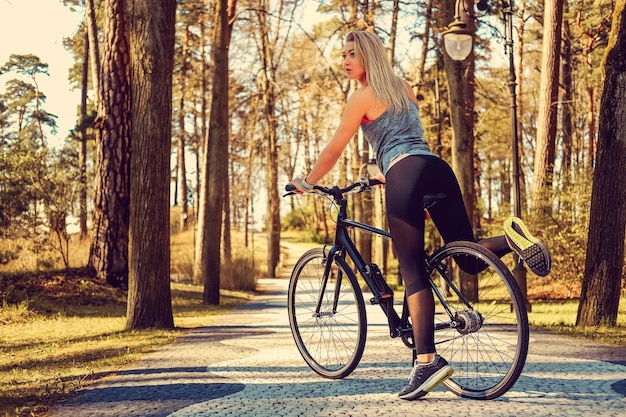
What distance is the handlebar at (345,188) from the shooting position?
16.1 feet

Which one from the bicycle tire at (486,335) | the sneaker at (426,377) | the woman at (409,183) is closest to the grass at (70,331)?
the sneaker at (426,377)

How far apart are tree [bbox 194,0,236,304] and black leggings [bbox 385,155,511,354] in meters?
9.73

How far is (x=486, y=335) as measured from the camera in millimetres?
4367

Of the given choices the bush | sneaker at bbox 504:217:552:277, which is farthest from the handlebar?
the bush

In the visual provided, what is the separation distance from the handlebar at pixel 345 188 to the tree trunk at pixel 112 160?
9503 millimetres

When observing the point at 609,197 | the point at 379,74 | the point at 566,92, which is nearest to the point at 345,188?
the point at 379,74

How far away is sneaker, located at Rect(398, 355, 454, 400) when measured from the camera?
4.13 meters

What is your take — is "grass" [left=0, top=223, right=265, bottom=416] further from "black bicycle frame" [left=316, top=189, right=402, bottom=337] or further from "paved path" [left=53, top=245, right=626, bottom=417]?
"black bicycle frame" [left=316, top=189, right=402, bottom=337]

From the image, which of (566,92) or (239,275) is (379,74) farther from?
(566,92)

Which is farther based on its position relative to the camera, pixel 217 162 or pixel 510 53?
pixel 217 162

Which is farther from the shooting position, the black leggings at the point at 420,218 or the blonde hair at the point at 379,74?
the blonde hair at the point at 379,74

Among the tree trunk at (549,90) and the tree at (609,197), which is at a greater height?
Result: the tree trunk at (549,90)

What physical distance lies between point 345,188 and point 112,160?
32.5ft

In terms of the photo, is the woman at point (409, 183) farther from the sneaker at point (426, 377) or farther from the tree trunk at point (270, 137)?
the tree trunk at point (270, 137)
